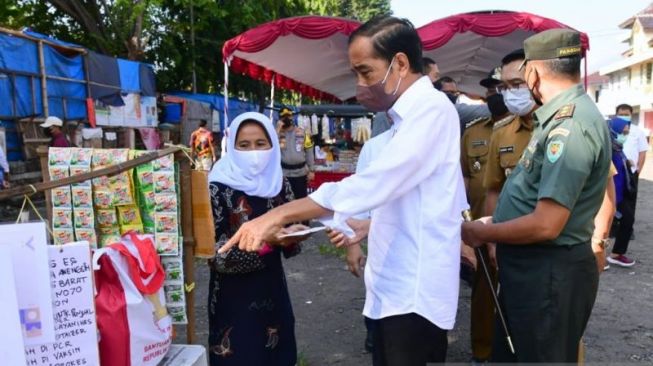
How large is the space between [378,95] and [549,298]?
997mm

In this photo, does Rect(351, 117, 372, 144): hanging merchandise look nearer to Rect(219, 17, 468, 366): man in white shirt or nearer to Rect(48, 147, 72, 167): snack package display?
Rect(48, 147, 72, 167): snack package display

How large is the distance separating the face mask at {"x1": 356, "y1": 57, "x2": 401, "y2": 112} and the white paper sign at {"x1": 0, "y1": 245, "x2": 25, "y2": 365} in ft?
3.85

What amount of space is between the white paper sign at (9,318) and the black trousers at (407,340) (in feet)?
3.50

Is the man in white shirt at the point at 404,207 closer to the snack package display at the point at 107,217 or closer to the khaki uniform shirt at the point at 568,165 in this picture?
the khaki uniform shirt at the point at 568,165

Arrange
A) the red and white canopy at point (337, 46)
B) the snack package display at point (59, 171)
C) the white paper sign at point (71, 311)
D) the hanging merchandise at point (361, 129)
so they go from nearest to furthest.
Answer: the white paper sign at point (71, 311) < the snack package display at point (59, 171) < the red and white canopy at point (337, 46) < the hanging merchandise at point (361, 129)

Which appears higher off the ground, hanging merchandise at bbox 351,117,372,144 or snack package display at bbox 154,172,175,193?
hanging merchandise at bbox 351,117,372,144

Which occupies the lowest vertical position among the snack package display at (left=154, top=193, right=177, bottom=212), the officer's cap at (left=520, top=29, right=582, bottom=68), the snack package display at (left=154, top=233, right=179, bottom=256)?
the snack package display at (left=154, top=233, right=179, bottom=256)

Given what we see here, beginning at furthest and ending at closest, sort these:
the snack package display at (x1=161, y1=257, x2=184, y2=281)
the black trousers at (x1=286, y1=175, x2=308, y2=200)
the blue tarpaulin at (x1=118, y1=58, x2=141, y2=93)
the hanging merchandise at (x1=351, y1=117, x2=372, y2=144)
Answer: the blue tarpaulin at (x1=118, y1=58, x2=141, y2=93) < the hanging merchandise at (x1=351, y1=117, x2=372, y2=144) < the black trousers at (x1=286, y1=175, x2=308, y2=200) < the snack package display at (x1=161, y1=257, x2=184, y2=281)

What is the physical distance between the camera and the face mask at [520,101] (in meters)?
2.72

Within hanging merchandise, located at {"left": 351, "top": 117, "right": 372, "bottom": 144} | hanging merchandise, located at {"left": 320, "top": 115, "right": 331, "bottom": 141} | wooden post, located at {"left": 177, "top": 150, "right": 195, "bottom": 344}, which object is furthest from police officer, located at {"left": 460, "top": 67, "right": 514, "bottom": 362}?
hanging merchandise, located at {"left": 320, "top": 115, "right": 331, "bottom": 141}

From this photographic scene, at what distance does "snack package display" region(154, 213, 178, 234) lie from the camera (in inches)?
82.0

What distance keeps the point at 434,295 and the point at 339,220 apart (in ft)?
1.17

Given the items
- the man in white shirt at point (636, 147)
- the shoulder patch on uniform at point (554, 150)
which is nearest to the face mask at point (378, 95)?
the shoulder patch on uniform at point (554, 150)

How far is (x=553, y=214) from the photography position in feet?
5.50
